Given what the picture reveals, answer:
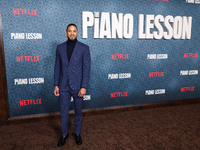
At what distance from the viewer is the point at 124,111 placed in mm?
3193

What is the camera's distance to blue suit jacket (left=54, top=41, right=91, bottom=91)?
6.39 feet

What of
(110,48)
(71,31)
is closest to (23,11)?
(71,31)

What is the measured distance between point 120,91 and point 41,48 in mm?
1562

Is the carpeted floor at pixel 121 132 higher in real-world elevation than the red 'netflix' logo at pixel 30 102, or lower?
lower

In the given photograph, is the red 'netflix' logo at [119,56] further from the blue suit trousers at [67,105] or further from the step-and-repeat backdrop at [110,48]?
the blue suit trousers at [67,105]

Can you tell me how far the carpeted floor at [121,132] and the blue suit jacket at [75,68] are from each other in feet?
2.48

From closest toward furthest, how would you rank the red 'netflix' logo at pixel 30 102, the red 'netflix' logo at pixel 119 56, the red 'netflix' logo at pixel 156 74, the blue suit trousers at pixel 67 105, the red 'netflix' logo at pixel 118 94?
the blue suit trousers at pixel 67 105 → the red 'netflix' logo at pixel 30 102 → the red 'netflix' logo at pixel 119 56 → the red 'netflix' logo at pixel 118 94 → the red 'netflix' logo at pixel 156 74

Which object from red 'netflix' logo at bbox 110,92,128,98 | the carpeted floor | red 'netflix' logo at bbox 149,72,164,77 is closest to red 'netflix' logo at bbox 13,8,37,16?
the carpeted floor

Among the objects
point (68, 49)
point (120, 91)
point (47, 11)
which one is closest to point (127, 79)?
point (120, 91)

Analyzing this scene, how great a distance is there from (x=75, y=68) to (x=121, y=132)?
115 cm

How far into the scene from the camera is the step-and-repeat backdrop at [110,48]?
2.60m

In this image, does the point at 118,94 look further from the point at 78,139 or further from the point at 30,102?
the point at 30,102

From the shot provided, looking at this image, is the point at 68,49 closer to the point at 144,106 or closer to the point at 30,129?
the point at 30,129

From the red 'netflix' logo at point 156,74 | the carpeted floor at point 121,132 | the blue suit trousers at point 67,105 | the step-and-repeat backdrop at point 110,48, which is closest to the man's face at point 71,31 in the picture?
the blue suit trousers at point 67,105
